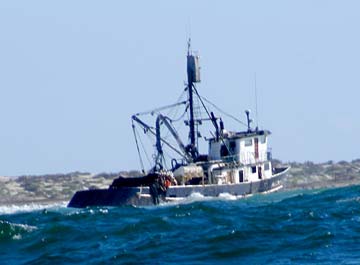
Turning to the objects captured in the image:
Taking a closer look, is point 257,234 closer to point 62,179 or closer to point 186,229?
point 186,229

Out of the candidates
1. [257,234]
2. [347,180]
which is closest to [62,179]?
[347,180]

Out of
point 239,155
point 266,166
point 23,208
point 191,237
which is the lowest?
point 191,237

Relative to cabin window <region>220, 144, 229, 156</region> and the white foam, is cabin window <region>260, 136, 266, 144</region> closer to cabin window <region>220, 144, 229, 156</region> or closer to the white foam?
cabin window <region>220, 144, 229, 156</region>

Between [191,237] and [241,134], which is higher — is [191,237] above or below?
below

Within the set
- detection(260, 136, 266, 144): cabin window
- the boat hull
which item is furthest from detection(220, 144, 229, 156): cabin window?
detection(260, 136, 266, 144): cabin window

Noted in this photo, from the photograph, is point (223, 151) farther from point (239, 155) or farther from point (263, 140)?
point (263, 140)

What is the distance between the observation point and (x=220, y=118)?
284 ft

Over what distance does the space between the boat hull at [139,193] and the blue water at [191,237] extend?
2333 cm

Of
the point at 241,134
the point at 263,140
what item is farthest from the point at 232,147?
the point at 263,140

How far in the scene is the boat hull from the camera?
238ft

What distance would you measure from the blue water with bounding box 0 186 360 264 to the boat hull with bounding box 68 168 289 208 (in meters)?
23.3

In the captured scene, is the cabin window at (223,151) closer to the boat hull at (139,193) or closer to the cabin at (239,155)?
the cabin at (239,155)

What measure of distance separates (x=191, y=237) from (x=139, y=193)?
32.9 metres

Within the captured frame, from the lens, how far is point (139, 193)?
73.6 m
